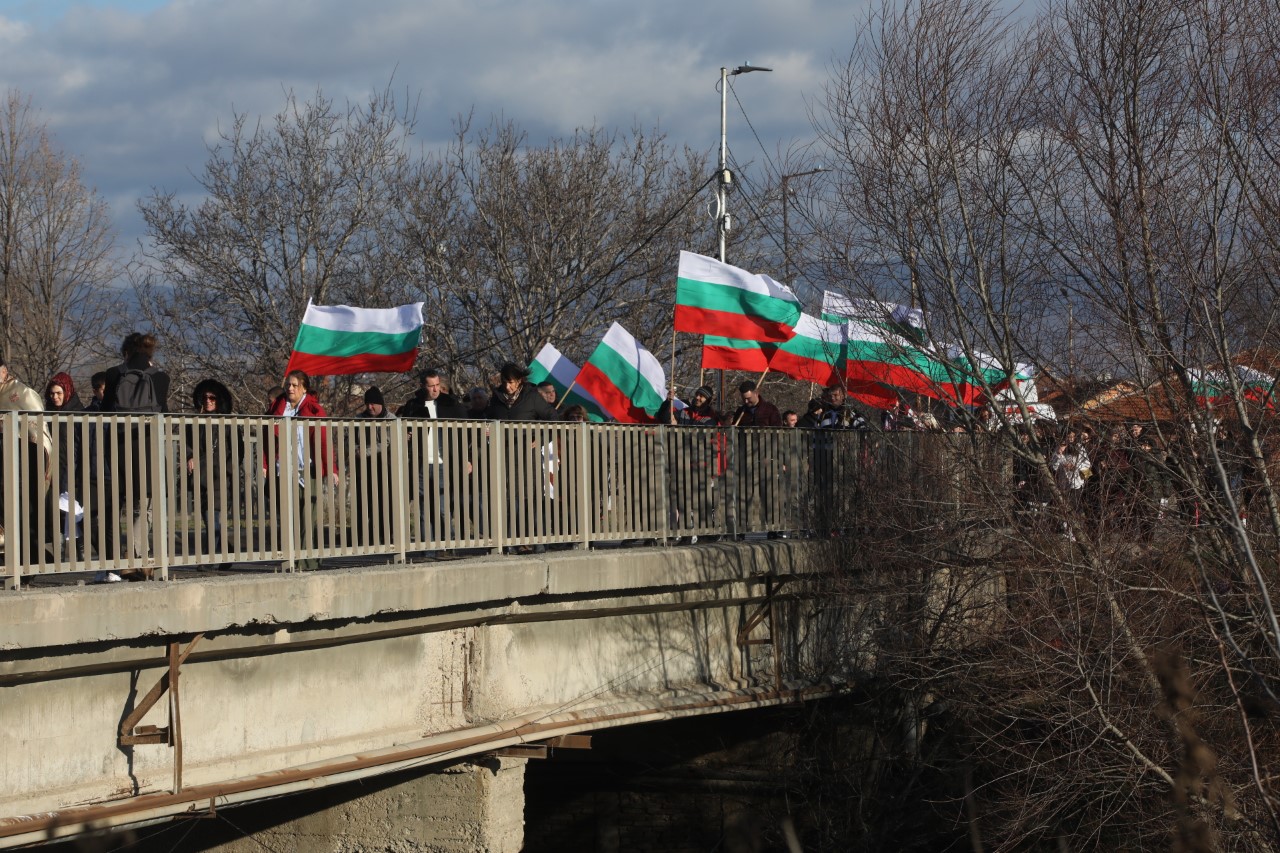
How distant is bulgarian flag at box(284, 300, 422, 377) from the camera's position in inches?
547

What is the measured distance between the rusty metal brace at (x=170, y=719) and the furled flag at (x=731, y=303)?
7.54 metres

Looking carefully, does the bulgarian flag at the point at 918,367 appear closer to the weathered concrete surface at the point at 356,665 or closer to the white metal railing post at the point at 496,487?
the weathered concrete surface at the point at 356,665

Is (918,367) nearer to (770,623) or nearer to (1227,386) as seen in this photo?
(770,623)

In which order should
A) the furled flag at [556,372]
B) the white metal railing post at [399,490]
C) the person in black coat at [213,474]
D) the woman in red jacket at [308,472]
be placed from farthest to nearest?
the furled flag at [556,372] < the white metal railing post at [399,490] < the woman in red jacket at [308,472] < the person in black coat at [213,474]

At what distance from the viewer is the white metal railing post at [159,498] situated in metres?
8.77

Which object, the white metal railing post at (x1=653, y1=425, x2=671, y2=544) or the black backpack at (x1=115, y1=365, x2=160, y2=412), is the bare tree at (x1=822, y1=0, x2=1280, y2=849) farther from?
the black backpack at (x1=115, y1=365, x2=160, y2=412)

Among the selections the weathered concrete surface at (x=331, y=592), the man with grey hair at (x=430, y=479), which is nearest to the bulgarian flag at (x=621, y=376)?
the weathered concrete surface at (x=331, y=592)

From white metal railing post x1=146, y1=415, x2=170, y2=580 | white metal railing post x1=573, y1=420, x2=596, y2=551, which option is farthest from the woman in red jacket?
white metal railing post x1=573, y1=420, x2=596, y2=551

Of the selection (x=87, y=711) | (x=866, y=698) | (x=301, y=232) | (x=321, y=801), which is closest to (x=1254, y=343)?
(x=866, y=698)

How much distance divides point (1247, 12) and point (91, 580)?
35.2ft

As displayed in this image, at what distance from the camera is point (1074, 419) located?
13.0m

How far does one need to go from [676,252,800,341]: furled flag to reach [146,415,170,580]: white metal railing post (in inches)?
281

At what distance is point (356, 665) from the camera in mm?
10156

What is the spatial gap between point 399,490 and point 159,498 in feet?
6.37
